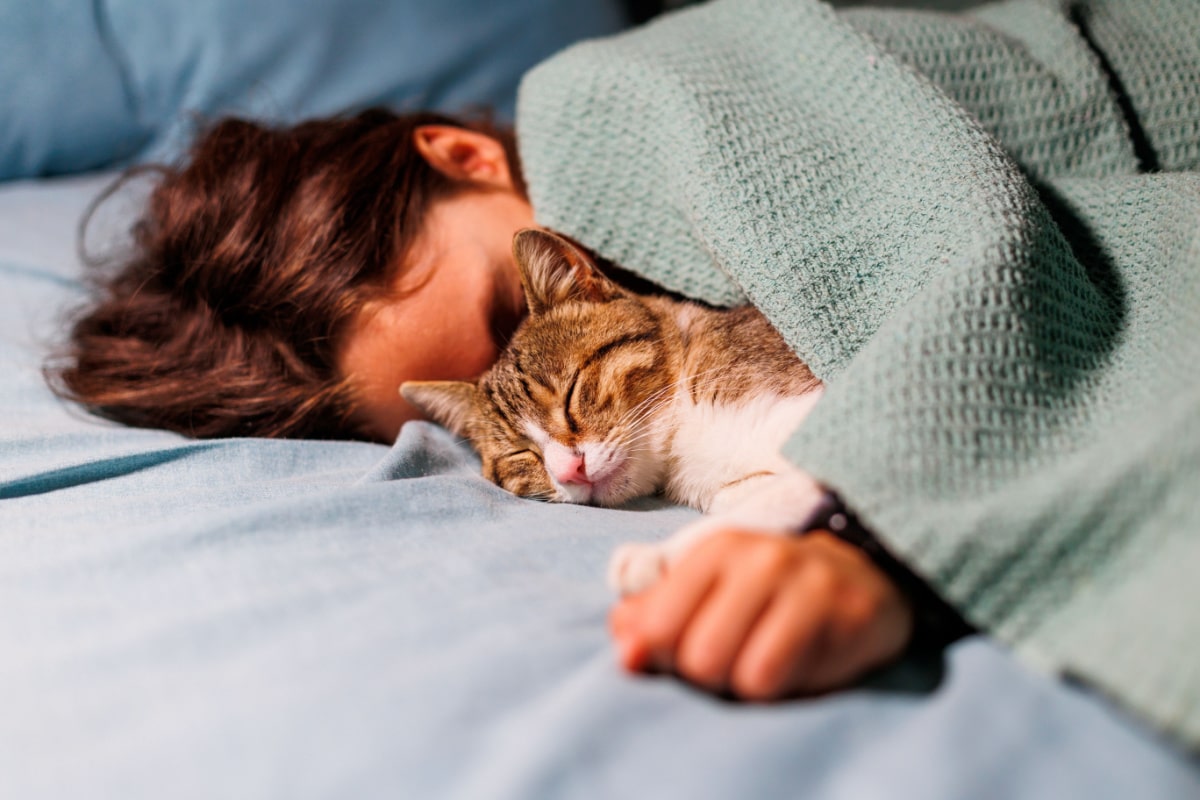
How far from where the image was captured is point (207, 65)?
1.89 meters

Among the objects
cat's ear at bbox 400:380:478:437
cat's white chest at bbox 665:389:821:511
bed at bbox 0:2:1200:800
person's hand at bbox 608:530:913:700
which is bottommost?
cat's ear at bbox 400:380:478:437

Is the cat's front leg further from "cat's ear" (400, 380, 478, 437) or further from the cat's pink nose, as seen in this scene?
"cat's ear" (400, 380, 478, 437)

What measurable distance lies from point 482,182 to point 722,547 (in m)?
1.01

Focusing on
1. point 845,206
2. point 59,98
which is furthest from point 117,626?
point 59,98

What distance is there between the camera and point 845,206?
1.02 meters

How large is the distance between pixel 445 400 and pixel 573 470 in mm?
296

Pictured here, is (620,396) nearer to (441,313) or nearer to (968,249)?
(441,313)

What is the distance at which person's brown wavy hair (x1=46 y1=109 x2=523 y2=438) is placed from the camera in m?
1.26

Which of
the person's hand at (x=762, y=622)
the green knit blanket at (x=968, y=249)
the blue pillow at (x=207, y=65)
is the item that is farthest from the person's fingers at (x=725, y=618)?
the blue pillow at (x=207, y=65)

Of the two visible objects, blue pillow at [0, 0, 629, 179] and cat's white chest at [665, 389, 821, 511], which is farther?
blue pillow at [0, 0, 629, 179]

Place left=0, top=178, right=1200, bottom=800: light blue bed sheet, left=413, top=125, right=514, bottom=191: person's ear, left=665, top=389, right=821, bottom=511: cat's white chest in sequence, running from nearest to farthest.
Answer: left=0, top=178, right=1200, bottom=800: light blue bed sheet
left=665, top=389, right=821, bottom=511: cat's white chest
left=413, top=125, right=514, bottom=191: person's ear

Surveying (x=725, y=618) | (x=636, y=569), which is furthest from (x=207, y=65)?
(x=725, y=618)

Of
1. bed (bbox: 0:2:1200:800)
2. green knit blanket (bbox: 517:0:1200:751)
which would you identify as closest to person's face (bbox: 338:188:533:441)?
green knit blanket (bbox: 517:0:1200:751)

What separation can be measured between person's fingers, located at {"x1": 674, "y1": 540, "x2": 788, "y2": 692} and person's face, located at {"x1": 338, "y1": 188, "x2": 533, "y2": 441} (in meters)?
0.80
